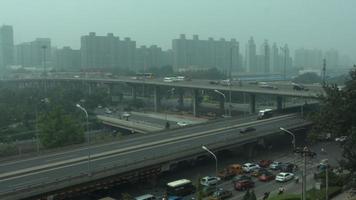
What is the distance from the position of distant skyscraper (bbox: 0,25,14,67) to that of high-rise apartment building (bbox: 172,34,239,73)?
35.2 metres

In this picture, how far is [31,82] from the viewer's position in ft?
206

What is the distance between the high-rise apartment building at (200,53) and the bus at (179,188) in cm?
7333

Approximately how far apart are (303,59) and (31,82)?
75523mm

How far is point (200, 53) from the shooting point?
90625mm

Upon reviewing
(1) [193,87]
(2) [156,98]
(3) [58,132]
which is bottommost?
(2) [156,98]

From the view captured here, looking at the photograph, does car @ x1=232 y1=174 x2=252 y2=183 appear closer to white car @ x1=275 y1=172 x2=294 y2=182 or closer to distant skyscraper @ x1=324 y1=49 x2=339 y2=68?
white car @ x1=275 y1=172 x2=294 y2=182

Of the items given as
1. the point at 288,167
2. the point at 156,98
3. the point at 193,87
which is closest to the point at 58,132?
the point at 288,167

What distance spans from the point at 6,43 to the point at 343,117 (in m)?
96.2

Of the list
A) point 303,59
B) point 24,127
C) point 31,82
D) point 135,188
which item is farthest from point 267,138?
point 303,59

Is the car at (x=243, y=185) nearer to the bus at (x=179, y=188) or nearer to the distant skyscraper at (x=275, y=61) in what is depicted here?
the bus at (x=179, y=188)

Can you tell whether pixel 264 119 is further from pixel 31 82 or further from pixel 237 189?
pixel 31 82

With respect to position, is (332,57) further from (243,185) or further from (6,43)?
(243,185)

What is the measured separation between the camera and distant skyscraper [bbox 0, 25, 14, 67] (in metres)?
96.8

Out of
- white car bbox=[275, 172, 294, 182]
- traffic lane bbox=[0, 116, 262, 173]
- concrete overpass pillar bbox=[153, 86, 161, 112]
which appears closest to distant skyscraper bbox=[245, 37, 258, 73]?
concrete overpass pillar bbox=[153, 86, 161, 112]
